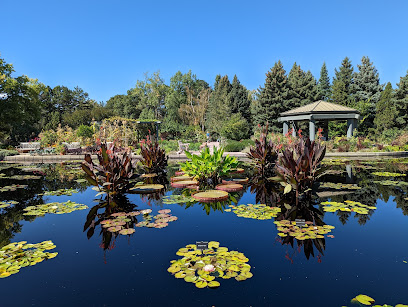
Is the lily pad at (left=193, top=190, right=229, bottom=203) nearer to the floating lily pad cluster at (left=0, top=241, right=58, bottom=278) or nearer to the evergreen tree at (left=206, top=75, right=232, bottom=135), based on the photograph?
the floating lily pad cluster at (left=0, top=241, right=58, bottom=278)

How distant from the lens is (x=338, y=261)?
9.22ft

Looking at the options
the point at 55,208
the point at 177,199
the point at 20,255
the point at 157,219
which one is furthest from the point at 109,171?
the point at 20,255

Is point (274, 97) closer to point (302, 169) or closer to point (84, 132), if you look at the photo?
point (84, 132)

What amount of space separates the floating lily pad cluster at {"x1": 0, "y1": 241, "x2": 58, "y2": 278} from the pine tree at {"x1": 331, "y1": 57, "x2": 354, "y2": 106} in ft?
107

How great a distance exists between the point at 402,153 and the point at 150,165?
44.3ft

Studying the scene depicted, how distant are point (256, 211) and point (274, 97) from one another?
25568mm

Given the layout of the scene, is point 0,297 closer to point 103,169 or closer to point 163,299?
point 163,299

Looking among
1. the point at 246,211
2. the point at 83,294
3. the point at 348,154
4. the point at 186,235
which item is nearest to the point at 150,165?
the point at 246,211

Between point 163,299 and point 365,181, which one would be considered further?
point 365,181

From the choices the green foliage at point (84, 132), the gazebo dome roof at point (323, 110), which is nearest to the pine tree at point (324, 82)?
the gazebo dome roof at point (323, 110)

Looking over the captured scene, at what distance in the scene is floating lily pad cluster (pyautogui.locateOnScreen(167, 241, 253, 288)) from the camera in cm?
248

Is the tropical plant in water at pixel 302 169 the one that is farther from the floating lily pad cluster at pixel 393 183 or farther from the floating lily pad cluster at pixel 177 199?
the floating lily pad cluster at pixel 393 183

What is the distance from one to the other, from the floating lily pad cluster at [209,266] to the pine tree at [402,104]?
28518 mm

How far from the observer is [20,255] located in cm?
303
